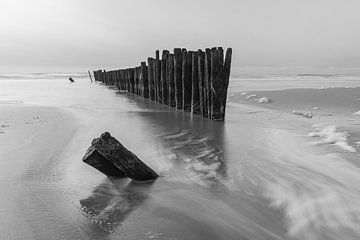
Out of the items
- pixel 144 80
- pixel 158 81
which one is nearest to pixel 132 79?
pixel 144 80

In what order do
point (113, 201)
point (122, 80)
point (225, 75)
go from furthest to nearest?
point (122, 80), point (225, 75), point (113, 201)

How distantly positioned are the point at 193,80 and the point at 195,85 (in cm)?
17

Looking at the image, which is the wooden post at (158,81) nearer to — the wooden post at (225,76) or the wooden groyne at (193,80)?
the wooden groyne at (193,80)

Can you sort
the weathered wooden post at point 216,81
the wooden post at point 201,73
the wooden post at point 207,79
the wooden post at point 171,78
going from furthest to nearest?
the wooden post at point 171,78, the wooden post at point 201,73, the wooden post at point 207,79, the weathered wooden post at point 216,81

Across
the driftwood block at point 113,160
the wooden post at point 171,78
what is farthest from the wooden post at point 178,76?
the driftwood block at point 113,160

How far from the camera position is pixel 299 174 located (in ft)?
14.3

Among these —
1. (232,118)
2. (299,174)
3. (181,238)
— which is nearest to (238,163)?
(299,174)

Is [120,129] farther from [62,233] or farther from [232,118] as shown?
[62,233]

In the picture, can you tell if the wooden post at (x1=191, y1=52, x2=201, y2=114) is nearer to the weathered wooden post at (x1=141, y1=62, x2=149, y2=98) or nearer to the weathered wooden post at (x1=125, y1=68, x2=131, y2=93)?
the weathered wooden post at (x1=141, y1=62, x2=149, y2=98)

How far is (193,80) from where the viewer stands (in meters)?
10.5

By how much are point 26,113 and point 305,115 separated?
8456 mm

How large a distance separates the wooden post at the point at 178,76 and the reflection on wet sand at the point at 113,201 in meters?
7.90

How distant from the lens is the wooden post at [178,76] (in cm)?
1162

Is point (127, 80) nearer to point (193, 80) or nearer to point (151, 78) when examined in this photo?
point (151, 78)
